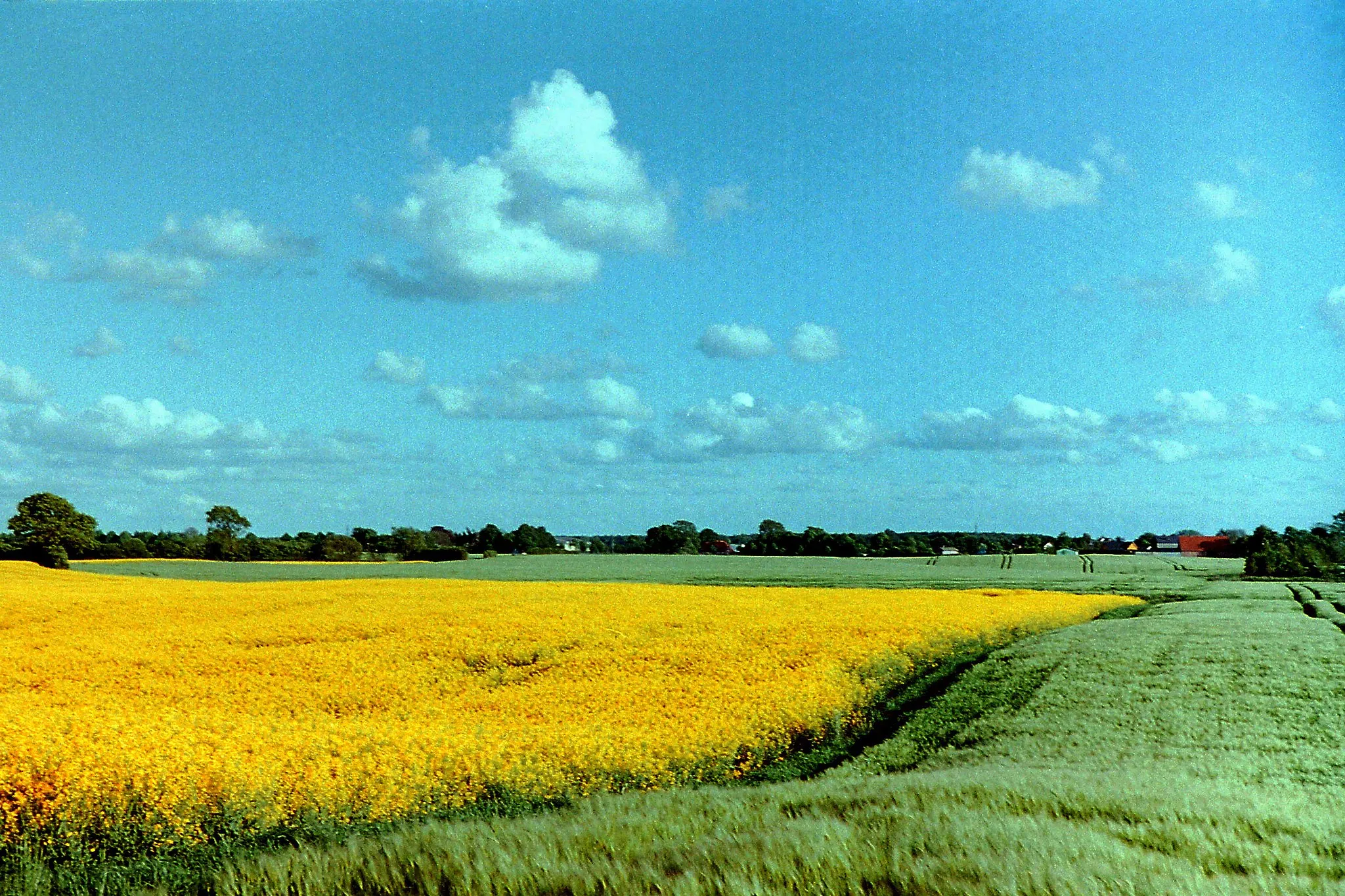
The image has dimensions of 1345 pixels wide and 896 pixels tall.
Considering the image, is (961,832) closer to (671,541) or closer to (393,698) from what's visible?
(393,698)

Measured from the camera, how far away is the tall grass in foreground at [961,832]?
425 centimetres

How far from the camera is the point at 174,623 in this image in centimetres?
2284

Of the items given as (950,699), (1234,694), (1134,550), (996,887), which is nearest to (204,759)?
(996,887)

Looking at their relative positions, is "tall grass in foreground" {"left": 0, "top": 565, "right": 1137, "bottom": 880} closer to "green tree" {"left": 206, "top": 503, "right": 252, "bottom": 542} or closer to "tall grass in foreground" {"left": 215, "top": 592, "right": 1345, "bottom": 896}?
"tall grass in foreground" {"left": 215, "top": 592, "right": 1345, "bottom": 896}

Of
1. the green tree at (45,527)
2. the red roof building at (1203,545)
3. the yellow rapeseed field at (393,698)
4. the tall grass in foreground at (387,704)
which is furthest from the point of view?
the red roof building at (1203,545)

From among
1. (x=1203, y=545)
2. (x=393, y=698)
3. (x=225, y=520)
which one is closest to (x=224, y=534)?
(x=225, y=520)

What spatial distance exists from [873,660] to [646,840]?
1299cm

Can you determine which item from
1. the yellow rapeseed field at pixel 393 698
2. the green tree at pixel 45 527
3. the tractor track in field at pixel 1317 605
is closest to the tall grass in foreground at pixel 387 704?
the yellow rapeseed field at pixel 393 698

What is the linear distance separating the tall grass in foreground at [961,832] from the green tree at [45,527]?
5723 cm

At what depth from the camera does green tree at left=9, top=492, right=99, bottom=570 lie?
55.6 m

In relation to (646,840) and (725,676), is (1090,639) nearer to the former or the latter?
(725,676)

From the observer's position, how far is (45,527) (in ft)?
191

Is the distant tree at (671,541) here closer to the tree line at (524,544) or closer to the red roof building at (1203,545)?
the tree line at (524,544)

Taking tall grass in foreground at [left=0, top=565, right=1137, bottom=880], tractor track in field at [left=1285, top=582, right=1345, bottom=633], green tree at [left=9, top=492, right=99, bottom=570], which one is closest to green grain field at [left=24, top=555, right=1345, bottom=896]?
tall grass in foreground at [left=0, top=565, right=1137, bottom=880]
